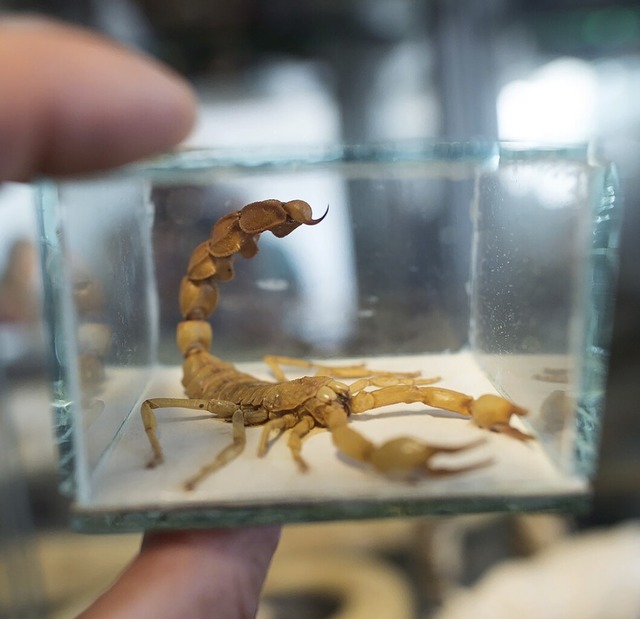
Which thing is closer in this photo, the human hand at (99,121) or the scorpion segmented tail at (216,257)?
the human hand at (99,121)

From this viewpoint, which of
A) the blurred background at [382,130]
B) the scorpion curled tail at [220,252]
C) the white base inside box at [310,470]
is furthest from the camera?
the blurred background at [382,130]

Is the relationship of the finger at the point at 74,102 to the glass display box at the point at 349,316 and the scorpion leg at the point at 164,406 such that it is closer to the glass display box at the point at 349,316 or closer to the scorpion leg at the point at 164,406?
the glass display box at the point at 349,316

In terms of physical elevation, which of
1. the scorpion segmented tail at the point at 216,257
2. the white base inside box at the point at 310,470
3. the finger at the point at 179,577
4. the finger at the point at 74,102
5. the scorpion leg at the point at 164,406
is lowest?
the finger at the point at 179,577

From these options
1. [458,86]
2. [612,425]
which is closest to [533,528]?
[612,425]

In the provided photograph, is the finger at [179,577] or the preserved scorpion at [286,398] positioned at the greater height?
the preserved scorpion at [286,398]

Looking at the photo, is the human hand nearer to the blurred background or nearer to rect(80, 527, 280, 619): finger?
rect(80, 527, 280, 619): finger

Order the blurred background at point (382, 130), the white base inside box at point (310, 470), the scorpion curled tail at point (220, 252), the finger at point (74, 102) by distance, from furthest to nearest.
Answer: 1. the blurred background at point (382, 130)
2. the scorpion curled tail at point (220, 252)
3. the white base inside box at point (310, 470)
4. the finger at point (74, 102)

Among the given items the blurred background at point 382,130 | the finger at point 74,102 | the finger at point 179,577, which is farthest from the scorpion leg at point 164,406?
the blurred background at point 382,130
